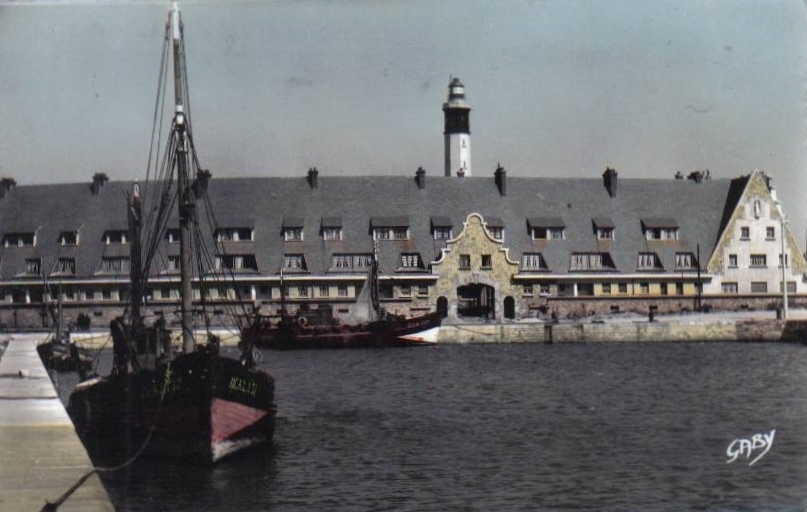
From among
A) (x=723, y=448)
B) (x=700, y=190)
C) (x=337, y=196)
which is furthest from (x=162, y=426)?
(x=700, y=190)

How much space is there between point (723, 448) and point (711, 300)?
153 ft

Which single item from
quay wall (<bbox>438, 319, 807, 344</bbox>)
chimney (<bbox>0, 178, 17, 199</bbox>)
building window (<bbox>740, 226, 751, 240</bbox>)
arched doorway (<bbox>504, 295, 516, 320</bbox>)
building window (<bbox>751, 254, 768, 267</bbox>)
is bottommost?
quay wall (<bbox>438, 319, 807, 344</bbox>)

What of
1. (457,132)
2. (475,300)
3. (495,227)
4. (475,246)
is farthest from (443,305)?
(457,132)

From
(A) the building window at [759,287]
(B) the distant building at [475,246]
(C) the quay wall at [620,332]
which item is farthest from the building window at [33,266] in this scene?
(A) the building window at [759,287]

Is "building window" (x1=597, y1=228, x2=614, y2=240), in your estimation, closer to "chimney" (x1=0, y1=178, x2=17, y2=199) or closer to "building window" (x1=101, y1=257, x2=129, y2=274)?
"building window" (x1=101, y1=257, x2=129, y2=274)

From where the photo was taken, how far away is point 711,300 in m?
73.6

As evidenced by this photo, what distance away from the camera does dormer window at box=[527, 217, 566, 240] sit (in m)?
74.4

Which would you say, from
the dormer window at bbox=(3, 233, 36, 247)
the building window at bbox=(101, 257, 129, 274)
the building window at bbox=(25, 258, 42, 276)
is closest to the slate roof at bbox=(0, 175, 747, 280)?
the building window at bbox=(101, 257, 129, 274)

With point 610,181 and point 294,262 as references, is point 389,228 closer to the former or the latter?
point 294,262

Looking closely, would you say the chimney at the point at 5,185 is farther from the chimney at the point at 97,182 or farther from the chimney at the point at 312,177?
the chimney at the point at 312,177

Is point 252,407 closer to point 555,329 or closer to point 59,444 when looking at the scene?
point 59,444

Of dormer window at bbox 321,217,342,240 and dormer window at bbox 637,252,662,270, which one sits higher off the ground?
dormer window at bbox 321,217,342,240

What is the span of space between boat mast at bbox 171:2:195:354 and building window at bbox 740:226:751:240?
53.1 metres

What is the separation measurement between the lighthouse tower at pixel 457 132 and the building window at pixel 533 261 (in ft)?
51.8
